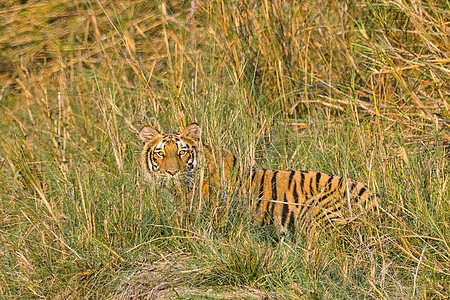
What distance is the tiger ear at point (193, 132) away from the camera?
3834 mm

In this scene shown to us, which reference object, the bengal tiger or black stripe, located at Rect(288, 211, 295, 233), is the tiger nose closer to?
the bengal tiger

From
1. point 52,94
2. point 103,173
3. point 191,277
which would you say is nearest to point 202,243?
point 191,277

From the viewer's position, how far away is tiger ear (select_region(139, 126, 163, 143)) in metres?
4.06

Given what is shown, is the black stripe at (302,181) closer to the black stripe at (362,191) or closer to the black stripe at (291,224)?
the black stripe at (291,224)


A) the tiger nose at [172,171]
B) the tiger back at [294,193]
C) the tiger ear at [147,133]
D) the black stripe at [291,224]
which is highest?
the tiger ear at [147,133]

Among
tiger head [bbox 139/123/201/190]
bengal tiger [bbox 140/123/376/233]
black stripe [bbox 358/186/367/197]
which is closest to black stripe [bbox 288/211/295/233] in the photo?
bengal tiger [bbox 140/123/376/233]

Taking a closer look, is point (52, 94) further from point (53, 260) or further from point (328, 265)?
point (328, 265)

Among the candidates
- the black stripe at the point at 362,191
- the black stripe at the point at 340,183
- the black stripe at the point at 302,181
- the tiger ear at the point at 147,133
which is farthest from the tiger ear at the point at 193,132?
the black stripe at the point at 362,191

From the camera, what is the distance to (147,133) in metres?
4.09

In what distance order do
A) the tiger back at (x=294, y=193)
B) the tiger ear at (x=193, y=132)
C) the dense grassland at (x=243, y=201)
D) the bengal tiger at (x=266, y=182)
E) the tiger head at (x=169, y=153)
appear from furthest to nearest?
the tiger head at (x=169, y=153), the tiger ear at (x=193, y=132), the tiger back at (x=294, y=193), the bengal tiger at (x=266, y=182), the dense grassland at (x=243, y=201)

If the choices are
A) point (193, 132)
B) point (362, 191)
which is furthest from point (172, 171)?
point (362, 191)

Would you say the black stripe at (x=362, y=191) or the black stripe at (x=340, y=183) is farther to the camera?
the black stripe at (x=340, y=183)

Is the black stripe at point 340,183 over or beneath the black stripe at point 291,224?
over

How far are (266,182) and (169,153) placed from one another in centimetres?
70
